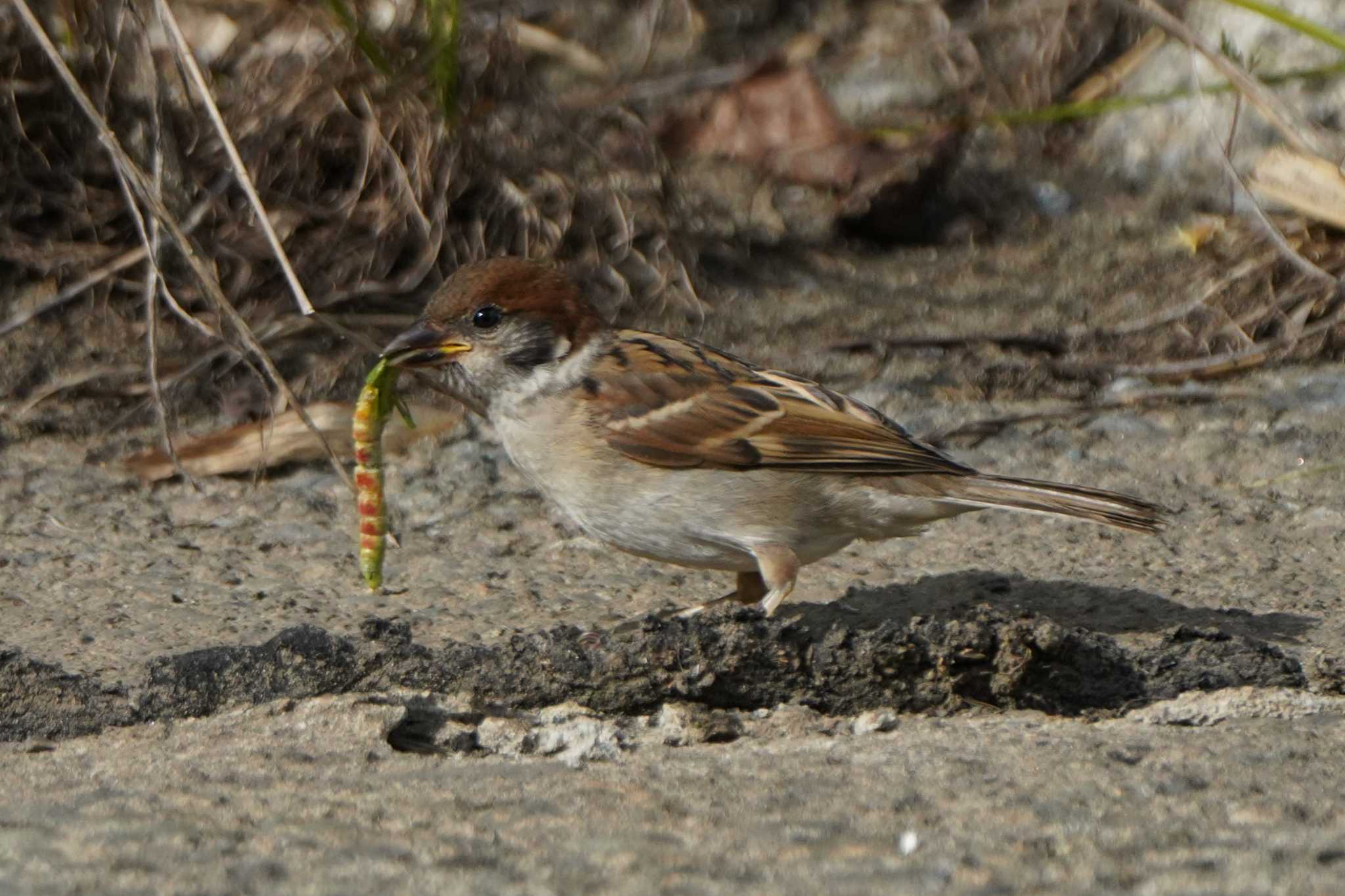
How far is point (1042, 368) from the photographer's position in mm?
5379

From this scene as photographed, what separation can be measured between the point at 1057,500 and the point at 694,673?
3.73ft

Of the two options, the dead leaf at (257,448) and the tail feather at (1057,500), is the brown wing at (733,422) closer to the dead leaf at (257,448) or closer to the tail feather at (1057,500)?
the tail feather at (1057,500)

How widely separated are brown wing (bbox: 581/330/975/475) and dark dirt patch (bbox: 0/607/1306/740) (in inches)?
29.3

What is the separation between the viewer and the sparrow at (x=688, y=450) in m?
4.00

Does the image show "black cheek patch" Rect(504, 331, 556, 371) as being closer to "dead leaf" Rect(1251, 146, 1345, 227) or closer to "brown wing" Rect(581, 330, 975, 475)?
"brown wing" Rect(581, 330, 975, 475)

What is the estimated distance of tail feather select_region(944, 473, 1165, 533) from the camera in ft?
12.9

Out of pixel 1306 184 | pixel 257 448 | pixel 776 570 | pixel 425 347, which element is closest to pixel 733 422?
pixel 776 570

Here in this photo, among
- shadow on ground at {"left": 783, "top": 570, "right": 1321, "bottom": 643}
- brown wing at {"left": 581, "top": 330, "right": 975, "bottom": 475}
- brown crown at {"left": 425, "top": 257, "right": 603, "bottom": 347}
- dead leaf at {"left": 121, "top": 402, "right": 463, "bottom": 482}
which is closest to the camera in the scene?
shadow on ground at {"left": 783, "top": 570, "right": 1321, "bottom": 643}

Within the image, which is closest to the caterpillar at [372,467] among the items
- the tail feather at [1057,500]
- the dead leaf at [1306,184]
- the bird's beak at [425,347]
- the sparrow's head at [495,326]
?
the bird's beak at [425,347]

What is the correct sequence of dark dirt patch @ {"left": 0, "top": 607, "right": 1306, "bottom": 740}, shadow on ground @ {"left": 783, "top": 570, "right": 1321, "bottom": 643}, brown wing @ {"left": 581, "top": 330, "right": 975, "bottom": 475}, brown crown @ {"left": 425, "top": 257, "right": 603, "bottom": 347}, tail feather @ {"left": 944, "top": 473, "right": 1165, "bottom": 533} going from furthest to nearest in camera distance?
brown crown @ {"left": 425, "top": 257, "right": 603, "bottom": 347}
brown wing @ {"left": 581, "top": 330, "right": 975, "bottom": 475}
tail feather @ {"left": 944, "top": 473, "right": 1165, "bottom": 533}
shadow on ground @ {"left": 783, "top": 570, "right": 1321, "bottom": 643}
dark dirt patch @ {"left": 0, "top": 607, "right": 1306, "bottom": 740}

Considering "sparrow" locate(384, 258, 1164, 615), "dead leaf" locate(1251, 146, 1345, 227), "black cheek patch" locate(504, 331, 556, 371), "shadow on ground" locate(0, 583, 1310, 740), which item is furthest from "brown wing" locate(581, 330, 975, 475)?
"dead leaf" locate(1251, 146, 1345, 227)

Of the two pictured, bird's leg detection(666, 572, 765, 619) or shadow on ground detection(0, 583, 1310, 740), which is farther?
bird's leg detection(666, 572, 765, 619)

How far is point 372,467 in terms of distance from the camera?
12.7 ft

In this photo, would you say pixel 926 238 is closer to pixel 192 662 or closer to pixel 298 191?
pixel 298 191
